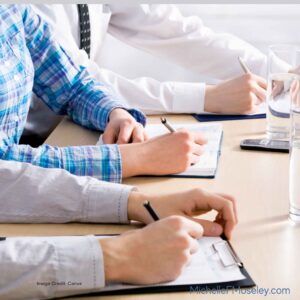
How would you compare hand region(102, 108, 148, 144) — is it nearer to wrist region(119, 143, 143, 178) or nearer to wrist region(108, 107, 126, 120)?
wrist region(108, 107, 126, 120)

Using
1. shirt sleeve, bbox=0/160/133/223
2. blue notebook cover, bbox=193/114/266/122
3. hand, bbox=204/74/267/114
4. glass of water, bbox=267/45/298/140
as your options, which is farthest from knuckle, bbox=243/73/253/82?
shirt sleeve, bbox=0/160/133/223

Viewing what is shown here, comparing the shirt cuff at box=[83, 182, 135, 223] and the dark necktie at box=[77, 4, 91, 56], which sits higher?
the dark necktie at box=[77, 4, 91, 56]

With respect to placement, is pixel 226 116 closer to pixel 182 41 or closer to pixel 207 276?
pixel 182 41

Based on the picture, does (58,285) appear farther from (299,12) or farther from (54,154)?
(299,12)

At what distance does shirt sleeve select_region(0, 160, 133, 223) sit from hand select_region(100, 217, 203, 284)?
172mm

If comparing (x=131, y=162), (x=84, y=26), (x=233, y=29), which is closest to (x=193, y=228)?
(x=131, y=162)

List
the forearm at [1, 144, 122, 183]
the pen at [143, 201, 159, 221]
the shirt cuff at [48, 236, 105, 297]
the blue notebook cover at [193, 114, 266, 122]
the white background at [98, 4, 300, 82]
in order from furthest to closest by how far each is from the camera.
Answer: the white background at [98, 4, 300, 82], the blue notebook cover at [193, 114, 266, 122], the forearm at [1, 144, 122, 183], the pen at [143, 201, 159, 221], the shirt cuff at [48, 236, 105, 297]

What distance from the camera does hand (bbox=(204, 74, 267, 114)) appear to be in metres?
Result: 1.84

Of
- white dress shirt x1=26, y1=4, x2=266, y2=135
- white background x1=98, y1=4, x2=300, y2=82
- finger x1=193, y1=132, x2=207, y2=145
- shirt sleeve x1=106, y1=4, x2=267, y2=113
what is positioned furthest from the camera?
white background x1=98, y1=4, x2=300, y2=82

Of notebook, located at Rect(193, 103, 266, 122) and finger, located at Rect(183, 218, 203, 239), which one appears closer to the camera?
finger, located at Rect(183, 218, 203, 239)

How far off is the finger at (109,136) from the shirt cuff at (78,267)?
0.59 m

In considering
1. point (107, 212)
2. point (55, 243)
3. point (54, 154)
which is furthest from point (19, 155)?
point (55, 243)

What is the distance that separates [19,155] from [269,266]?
0.59 metres

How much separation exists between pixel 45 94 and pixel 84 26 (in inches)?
12.8
